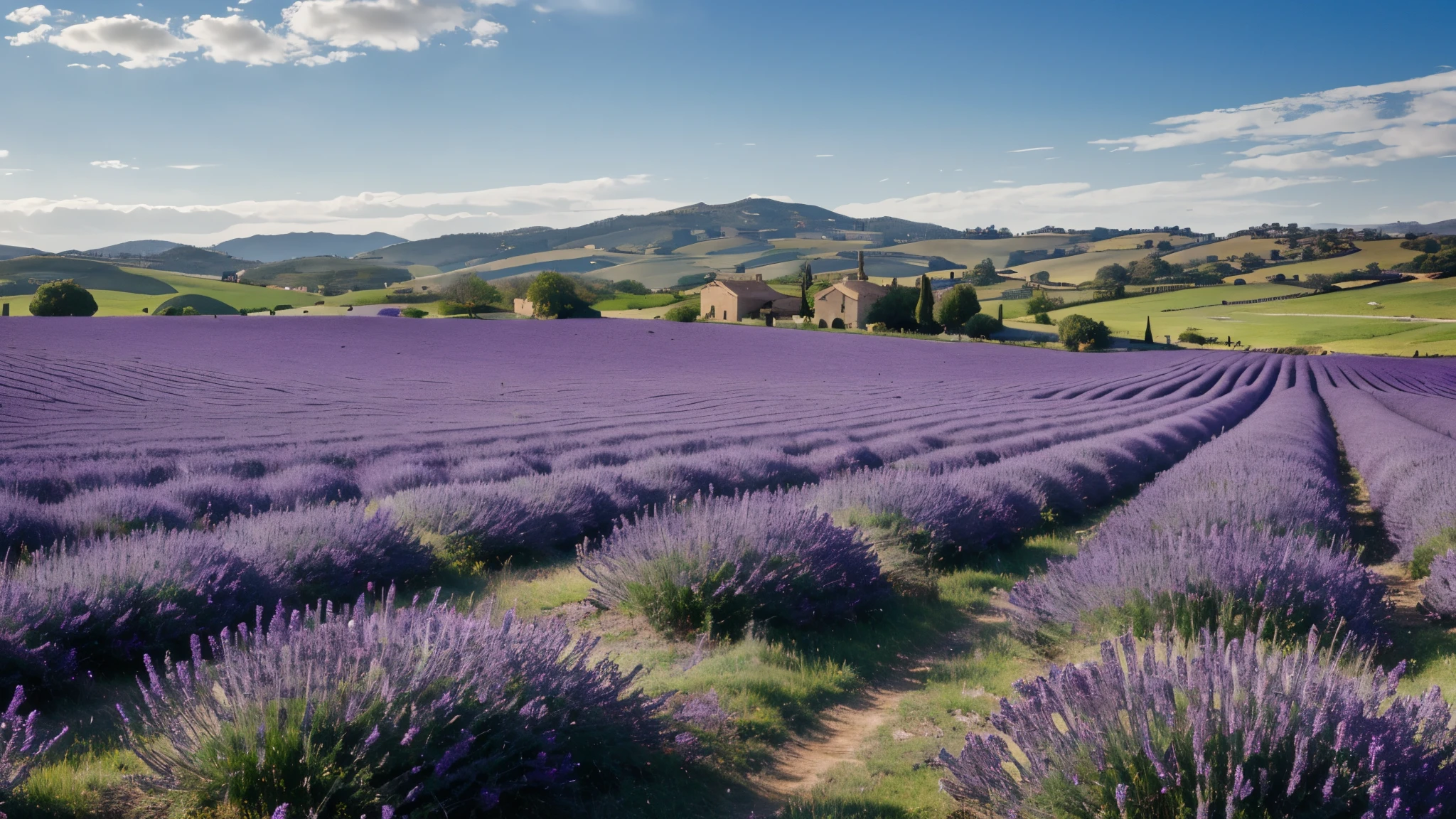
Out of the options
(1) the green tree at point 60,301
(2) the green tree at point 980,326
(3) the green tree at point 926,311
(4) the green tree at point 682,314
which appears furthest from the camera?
(3) the green tree at point 926,311

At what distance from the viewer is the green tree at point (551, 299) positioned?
173 feet

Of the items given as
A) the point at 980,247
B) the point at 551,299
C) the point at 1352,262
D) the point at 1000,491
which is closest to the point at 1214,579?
the point at 1000,491

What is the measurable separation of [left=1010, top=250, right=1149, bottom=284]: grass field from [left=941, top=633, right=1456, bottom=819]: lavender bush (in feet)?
333

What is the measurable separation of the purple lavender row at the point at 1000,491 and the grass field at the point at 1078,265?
93.4 m

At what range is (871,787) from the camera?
272cm

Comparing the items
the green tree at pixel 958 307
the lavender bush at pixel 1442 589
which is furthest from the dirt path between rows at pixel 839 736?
the green tree at pixel 958 307

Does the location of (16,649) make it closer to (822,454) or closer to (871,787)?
(871,787)

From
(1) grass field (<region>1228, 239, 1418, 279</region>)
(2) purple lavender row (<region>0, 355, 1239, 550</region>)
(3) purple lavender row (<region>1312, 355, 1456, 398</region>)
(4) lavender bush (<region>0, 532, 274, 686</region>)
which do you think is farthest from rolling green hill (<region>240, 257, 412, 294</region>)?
(1) grass field (<region>1228, 239, 1418, 279</region>)

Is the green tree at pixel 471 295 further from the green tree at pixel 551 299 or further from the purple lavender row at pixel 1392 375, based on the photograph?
the purple lavender row at pixel 1392 375

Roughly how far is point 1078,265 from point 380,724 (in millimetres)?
116041

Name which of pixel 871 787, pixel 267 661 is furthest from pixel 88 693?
pixel 871 787

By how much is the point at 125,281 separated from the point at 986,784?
300ft

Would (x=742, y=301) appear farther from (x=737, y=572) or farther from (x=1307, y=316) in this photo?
(x=737, y=572)

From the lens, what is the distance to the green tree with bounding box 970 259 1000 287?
315 ft
